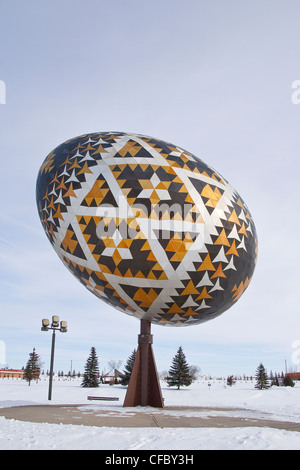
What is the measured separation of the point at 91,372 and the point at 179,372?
12.6 m

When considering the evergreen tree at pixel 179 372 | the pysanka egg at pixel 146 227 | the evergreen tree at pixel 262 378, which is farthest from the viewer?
the evergreen tree at pixel 262 378

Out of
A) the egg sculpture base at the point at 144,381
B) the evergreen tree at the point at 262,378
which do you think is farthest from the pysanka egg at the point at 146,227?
the evergreen tree at the point at 262,378

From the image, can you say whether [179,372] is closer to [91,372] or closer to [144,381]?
[91,372]

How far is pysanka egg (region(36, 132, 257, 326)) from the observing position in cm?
1656

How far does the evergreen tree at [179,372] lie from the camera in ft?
158

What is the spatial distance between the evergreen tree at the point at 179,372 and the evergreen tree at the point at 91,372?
1033 centimetres

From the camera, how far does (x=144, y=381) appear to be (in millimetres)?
18203

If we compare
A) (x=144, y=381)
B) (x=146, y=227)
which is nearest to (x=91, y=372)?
(x=144, y=381)

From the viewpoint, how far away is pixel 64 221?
57.4ft

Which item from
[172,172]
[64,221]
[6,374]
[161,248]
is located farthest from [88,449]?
[6,374]

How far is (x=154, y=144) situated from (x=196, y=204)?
408 centimetres

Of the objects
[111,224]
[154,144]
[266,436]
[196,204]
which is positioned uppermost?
[154,144]

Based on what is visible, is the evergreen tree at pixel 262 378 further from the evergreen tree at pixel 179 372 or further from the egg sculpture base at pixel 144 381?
the egg sculpture base at pixel 144 381
